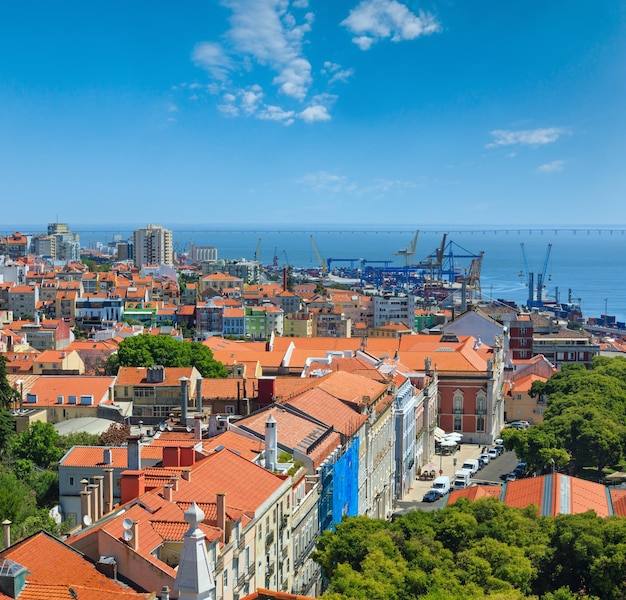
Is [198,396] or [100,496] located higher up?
[100,496]

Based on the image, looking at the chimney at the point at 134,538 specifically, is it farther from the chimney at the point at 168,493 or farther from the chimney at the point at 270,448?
the chimney at the point at 270,448

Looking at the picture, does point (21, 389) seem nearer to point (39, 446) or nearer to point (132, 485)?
point (39, 446)

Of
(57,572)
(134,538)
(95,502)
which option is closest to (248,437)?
(95,502)

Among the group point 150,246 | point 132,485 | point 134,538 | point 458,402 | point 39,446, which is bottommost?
point 458,402

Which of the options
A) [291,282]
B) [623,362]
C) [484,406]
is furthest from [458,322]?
[291,282]

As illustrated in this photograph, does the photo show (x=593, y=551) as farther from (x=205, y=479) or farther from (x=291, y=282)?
(x=291, y=282)

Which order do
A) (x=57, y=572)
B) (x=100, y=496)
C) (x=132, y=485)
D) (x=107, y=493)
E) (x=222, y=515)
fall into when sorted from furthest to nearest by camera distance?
(x=107, y=493) → (x=100, y=496) → (x=132, y=485) → (x=222, y=515) → (x=57, y=572)

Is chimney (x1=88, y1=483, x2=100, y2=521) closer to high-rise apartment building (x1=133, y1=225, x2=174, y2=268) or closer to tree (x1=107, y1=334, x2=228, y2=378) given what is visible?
tree (x1=107, y1=334, x2=228, y2=378)

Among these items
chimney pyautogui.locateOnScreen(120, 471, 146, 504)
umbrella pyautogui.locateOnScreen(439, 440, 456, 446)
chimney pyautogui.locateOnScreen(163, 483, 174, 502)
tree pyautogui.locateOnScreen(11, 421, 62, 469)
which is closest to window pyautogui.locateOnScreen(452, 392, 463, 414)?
umbrella pyautogui.locateOnScreen(439, 440, 456, 446)
